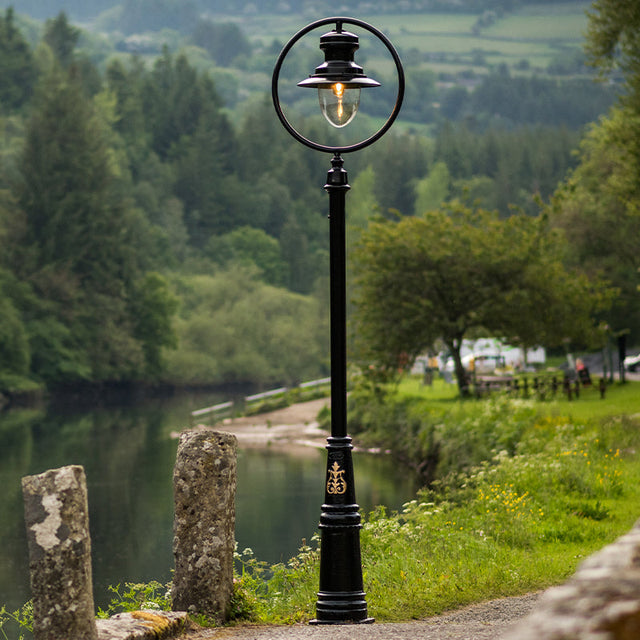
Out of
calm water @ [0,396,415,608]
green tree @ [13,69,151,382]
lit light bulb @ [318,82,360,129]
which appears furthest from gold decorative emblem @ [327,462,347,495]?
green tree @ [13,69,151,382]

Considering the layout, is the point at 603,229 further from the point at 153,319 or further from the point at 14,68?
the point at 14,68

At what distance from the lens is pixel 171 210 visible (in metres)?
109

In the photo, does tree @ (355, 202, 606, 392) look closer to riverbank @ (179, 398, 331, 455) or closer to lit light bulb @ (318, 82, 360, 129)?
riverbank @ (179, 398, 331, 455)

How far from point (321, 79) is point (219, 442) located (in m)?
3.22

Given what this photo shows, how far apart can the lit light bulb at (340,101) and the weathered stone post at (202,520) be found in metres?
2.95

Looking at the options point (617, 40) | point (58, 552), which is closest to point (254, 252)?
point (617, 40)

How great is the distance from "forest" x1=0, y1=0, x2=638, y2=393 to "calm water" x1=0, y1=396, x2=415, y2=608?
9275mm

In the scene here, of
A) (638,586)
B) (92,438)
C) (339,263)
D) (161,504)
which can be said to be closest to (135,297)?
(92,438)

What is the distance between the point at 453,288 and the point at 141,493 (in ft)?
43.1

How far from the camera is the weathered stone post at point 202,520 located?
378 inches

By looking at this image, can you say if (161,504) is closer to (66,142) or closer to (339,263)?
(339,263)

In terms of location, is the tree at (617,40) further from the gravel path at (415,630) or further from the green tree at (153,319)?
the green tree at (153,319)

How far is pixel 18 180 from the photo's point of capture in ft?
252

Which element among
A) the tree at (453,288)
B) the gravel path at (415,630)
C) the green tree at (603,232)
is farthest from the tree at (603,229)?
the gravel path at (415,630)
